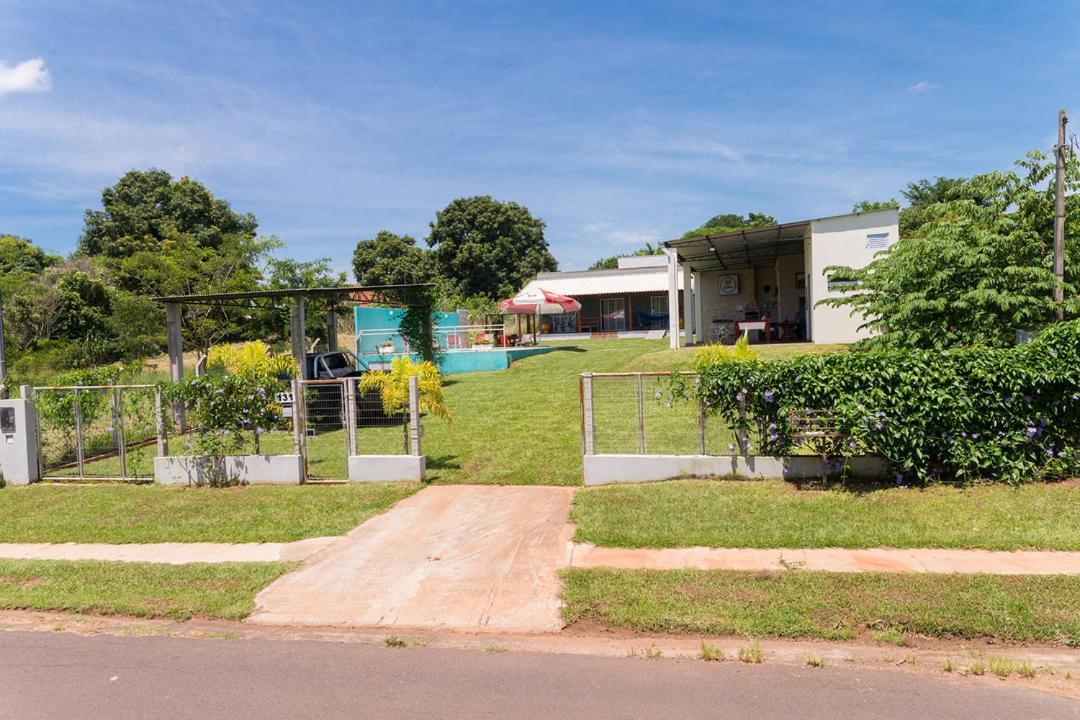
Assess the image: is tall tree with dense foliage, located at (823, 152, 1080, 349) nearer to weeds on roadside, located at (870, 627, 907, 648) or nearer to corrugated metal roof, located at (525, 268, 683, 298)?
weeds on roadside, located at (870, 627, 907, 648)

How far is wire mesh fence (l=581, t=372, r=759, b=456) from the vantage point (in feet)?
28.6

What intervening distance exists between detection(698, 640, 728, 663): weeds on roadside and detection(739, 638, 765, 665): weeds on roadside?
0.36 feet

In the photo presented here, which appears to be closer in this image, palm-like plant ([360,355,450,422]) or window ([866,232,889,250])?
palm-like plant ([360,355,450,422])

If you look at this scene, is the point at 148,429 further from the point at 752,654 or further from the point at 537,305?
the point at 537,305

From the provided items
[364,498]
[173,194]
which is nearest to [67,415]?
[364,498]

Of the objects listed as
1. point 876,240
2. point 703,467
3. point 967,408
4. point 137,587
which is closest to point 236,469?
point 137,587

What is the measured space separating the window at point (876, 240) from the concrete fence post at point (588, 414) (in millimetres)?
14166

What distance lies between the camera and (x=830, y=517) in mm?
7121

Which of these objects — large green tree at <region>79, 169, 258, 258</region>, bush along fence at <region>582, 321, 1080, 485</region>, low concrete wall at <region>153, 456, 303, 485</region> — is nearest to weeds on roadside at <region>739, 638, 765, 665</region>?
bush along fence at <region>582, 321, 1080, 485</region>

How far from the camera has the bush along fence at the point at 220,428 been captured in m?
9.71

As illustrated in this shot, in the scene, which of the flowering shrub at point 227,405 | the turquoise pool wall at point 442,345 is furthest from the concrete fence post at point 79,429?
the turquoise pool wall at point 442,345

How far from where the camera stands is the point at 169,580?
6.34 m

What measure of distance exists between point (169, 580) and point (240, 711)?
2.83 m

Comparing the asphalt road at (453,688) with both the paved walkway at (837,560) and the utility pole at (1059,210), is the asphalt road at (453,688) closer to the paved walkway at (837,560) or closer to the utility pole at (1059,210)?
the paved walkway at (837,560)
